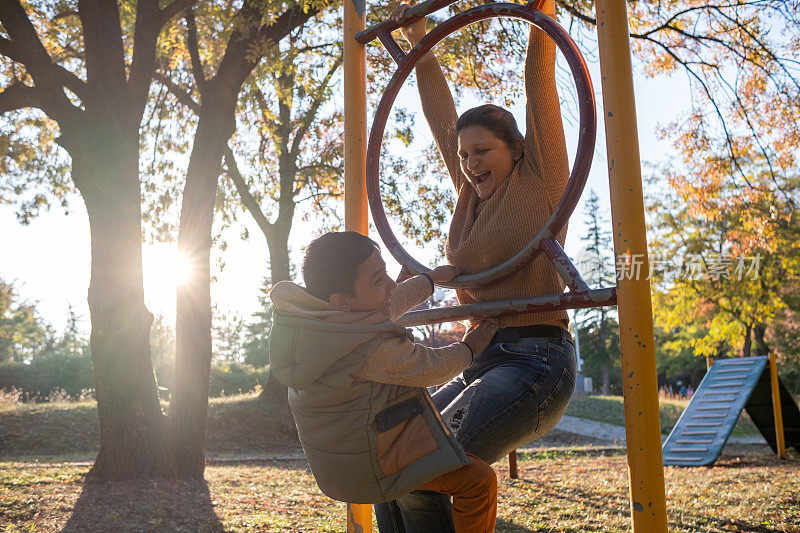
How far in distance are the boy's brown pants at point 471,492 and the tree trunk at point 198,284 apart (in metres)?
5.91

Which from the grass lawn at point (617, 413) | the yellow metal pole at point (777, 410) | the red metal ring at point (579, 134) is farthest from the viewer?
the grass lawn at point (617, 413)

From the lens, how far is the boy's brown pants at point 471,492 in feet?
5.89

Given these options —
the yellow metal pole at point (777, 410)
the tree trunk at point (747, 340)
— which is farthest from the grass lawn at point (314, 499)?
the tree trunk at point (747, 340)

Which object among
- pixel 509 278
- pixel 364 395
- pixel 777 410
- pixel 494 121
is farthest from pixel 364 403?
pixel 777 410

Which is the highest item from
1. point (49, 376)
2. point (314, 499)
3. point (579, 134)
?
point (579, 134)

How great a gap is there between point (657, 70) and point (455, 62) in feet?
11.0

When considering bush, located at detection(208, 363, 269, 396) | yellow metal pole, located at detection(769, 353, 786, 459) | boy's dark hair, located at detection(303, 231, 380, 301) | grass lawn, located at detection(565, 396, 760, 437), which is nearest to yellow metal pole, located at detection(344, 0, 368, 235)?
boy's dark hair, located at detection(303, 231, 380, 301)

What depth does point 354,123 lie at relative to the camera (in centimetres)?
281

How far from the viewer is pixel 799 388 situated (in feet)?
89.6

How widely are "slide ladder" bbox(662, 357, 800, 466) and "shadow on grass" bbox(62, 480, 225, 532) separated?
231 inches

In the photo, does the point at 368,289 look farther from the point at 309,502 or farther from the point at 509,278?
the point at 309,502

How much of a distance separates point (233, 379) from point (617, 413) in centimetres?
1272

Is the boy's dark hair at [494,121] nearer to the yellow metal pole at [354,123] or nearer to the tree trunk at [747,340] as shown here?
the yellow metal pole at [354,123]

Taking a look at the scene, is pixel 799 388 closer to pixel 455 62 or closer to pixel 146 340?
pixel 455 62
